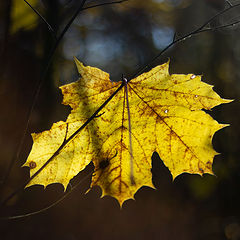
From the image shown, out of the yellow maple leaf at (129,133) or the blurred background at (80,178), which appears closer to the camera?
the yellow maple leaf at (129,133)

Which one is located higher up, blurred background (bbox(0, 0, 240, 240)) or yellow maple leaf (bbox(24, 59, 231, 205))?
blurred background (bbox(0, 0, 240, 240))

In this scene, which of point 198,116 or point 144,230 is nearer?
point 198,116

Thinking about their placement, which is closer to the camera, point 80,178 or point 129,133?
point 129,133

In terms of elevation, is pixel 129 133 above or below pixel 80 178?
below

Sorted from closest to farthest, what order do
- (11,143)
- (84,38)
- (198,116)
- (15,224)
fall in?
1. (198,116)
2. (15,224)
3. (11,143)
4. (84,38)

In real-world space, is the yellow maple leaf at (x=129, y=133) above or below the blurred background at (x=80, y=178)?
below

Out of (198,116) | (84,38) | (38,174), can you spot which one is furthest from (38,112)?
(84,38)

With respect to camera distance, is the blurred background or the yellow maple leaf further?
the blurred background

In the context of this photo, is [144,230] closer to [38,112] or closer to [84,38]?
[38,112]
